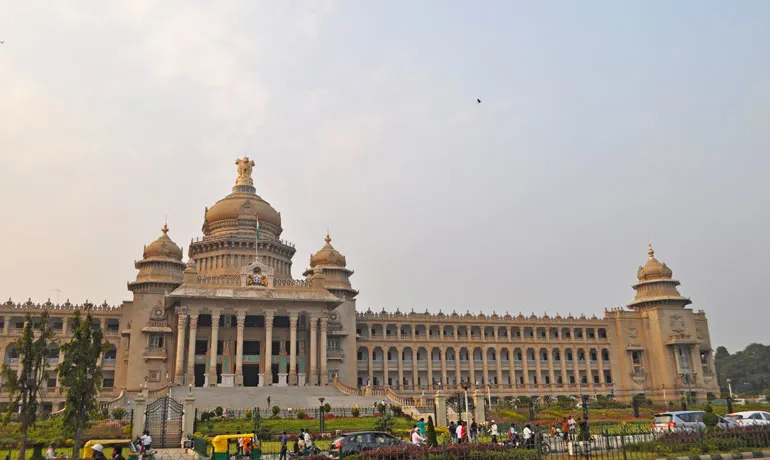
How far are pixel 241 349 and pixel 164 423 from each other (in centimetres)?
2186

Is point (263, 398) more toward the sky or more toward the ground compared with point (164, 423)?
more toward the sky

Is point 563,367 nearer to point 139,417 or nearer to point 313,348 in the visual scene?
point 313,348

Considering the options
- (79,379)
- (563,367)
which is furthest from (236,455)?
(563,367)

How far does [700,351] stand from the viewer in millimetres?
79812

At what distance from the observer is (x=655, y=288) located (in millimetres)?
78625

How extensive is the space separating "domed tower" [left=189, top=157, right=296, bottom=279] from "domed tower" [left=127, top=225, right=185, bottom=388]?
4.00 metres

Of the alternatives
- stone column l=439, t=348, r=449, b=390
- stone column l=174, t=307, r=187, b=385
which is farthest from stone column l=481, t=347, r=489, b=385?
stone column l=174, t=307, r=187, b=385

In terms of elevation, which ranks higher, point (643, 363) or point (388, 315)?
point (388, 315)

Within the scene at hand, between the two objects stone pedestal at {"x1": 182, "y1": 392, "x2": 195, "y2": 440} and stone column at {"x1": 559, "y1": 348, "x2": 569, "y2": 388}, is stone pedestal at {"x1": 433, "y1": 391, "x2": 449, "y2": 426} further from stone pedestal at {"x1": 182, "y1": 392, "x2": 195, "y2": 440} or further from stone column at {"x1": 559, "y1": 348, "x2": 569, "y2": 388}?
stone column at {"x1": 559, "y1": 348, "x2": 569, "y2": 388}

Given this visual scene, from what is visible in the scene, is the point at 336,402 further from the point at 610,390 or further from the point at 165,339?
the point at 610,390

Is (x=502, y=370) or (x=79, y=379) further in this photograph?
(x=502, y=370)

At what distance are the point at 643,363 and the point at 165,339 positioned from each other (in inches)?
2111

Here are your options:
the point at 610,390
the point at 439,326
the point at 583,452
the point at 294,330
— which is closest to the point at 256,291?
the point at 294,330

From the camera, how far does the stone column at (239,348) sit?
5506cm
